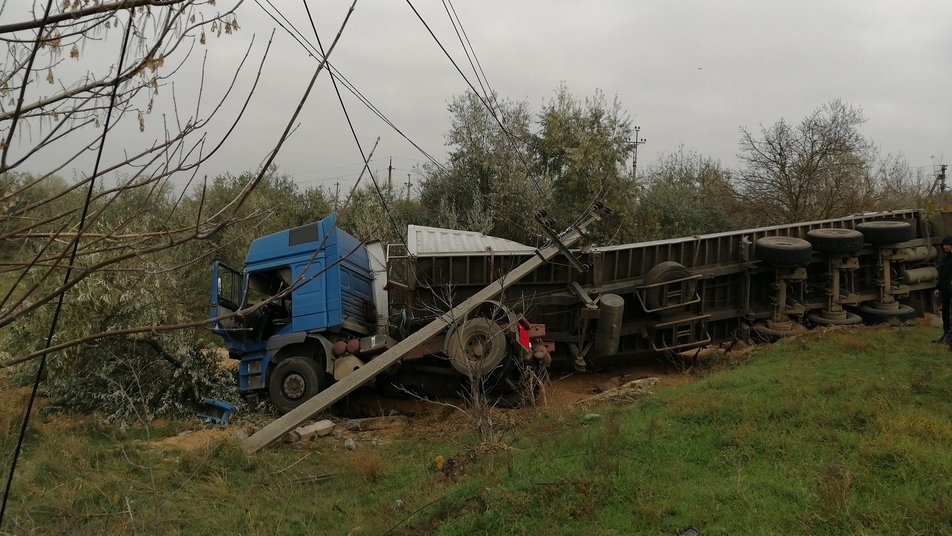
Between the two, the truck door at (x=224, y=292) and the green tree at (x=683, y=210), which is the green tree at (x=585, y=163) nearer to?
the green tree at (x=683, y=210)

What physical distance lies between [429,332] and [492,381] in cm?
165

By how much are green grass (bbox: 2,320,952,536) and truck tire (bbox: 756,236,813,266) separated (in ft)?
8.29

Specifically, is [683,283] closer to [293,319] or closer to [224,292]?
[293,319]

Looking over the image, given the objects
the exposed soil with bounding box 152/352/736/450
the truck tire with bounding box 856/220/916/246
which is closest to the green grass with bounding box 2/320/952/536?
the exposed soil with bounding box 152/352/736/450

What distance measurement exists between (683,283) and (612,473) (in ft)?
21.9

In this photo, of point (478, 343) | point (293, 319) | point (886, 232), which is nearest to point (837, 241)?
point (886, 232)

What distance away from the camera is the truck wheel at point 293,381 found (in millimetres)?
10695

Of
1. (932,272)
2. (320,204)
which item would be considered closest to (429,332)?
(932,272)

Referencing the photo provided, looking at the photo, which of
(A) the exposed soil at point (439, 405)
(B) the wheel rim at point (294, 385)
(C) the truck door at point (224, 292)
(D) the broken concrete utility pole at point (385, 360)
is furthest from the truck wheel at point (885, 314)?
(C) the truck door at point (224, 292)

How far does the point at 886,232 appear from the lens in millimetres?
12047

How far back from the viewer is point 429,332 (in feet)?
31.3

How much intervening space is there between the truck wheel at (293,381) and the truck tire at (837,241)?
9.41m

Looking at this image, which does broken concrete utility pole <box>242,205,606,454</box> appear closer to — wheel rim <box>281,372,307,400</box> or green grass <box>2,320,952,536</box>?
green grass <box>2,320,952,536</box>

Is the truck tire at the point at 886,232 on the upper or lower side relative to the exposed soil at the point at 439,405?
upper
